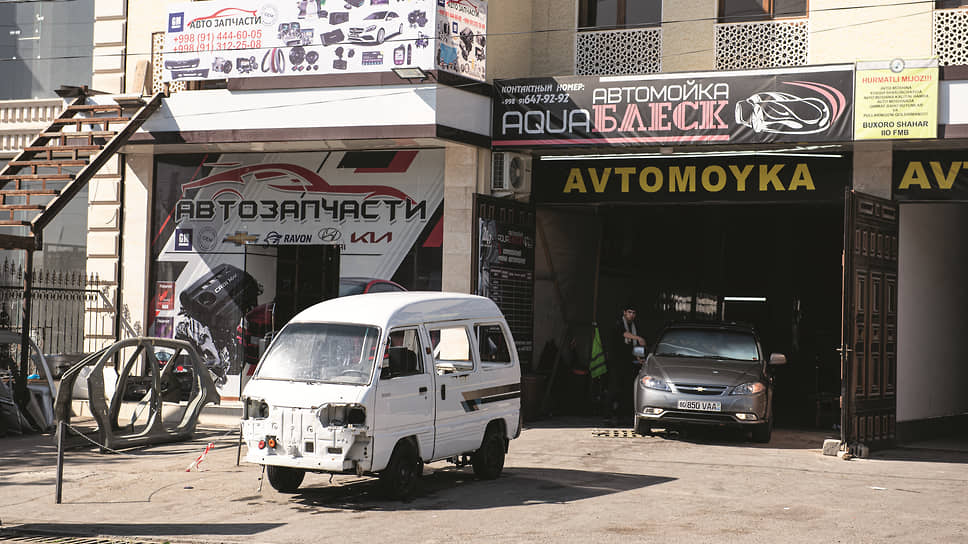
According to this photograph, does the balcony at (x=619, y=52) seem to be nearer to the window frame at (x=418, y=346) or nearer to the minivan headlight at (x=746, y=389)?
the minivan headlight at (x=746, y=389)

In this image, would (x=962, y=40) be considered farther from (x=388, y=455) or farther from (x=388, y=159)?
(x=388, y=455)

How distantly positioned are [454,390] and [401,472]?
3.72ft

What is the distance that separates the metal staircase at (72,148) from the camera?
16438 millimetres

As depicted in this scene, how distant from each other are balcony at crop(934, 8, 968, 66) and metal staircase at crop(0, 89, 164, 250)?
1182cm

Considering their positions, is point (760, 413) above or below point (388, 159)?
below

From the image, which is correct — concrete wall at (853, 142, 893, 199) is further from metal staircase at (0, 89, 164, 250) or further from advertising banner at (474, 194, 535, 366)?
metal staircase at (0, 89, 164, 250)

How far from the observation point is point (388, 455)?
1020cm

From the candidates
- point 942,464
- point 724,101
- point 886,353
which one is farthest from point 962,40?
point 942,464

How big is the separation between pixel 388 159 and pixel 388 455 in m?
8.56

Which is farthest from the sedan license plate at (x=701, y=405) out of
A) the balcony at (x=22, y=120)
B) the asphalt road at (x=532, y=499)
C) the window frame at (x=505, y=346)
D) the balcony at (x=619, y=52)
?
the balcony at (x=22, y=120)

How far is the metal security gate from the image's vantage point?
48.3 ft

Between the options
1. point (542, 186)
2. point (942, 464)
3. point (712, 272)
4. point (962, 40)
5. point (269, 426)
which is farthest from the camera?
point (712, 272)

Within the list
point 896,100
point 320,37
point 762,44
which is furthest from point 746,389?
point 320,37

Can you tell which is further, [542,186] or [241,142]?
[542,186]
